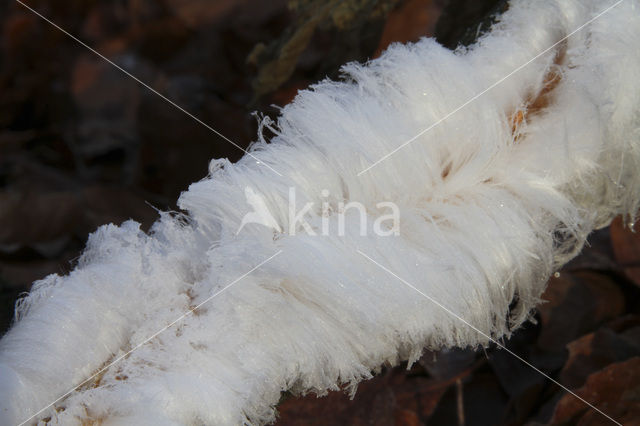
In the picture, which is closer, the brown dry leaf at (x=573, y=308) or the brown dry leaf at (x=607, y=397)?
the brown dry leaf at (x=607, y=397)

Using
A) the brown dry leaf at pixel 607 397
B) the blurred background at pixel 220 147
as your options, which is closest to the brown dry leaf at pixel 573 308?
the blurred background at pixel 220 147

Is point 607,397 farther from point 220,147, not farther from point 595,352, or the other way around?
point 220,147

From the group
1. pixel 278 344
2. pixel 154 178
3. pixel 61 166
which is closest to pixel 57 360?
pixel 278 344

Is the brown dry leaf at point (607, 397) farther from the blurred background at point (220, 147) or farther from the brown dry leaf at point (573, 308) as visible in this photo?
the brown dry leaf at point (573, 308)

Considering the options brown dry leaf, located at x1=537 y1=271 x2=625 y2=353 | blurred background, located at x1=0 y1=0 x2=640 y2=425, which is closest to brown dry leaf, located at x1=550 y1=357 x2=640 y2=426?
blurred background, located at x1=0 y1=0 x2=640 y2=425

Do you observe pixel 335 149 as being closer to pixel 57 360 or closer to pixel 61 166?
pixel 57 360

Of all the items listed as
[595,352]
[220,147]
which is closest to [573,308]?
[595,352]

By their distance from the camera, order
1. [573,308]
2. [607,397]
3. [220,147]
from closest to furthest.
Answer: [607,397], [573,308], [220,147]

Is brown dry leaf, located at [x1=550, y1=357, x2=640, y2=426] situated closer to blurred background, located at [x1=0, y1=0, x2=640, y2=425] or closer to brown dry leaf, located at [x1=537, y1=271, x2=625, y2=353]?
blurred background, located at [x1=0, y1=0, x2=640, y2=425]
